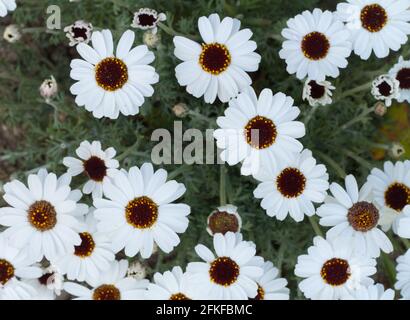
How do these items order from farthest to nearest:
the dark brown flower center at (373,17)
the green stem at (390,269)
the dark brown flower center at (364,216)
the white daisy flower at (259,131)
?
the green stem at (390,269) → the dark brown flower center at (373,17) → the dark brown flower center at (364,216) → the white daisy flower at (259,131)

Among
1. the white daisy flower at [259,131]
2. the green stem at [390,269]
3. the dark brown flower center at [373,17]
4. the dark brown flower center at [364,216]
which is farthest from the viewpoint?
the green stem at [390,269]

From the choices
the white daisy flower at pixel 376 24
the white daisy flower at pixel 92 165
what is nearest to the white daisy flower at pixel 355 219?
the white daisy flower at pixel 376 24

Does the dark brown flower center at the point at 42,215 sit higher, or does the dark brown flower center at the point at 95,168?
the dark brown flower center at the point at 95,168

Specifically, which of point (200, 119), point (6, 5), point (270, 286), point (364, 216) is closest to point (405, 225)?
point (364, 216)

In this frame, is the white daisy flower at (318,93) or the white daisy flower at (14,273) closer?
the white daisy flower at (318,93)

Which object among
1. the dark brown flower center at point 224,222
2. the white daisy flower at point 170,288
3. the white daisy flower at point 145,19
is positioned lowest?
the white daisy flower at point 170,288

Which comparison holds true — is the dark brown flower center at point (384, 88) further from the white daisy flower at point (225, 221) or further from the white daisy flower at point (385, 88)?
the white daisy flower at point (225, 221)

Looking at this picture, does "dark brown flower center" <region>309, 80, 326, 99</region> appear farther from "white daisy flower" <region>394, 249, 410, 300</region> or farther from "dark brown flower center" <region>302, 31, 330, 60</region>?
"white daisy flower" <region>394, 249, 410, 300</region>
